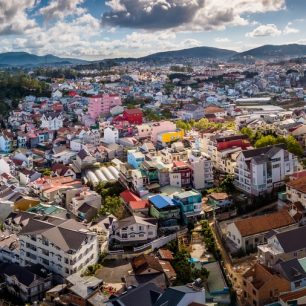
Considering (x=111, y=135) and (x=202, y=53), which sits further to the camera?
(x=202, y=53)

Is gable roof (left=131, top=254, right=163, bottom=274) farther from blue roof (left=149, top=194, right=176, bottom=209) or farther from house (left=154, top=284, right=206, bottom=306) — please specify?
blue roof (left=149, top=194, right=176, bottom=209)

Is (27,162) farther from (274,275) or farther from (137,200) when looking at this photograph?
(274,275)

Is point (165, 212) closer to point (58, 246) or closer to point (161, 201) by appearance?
point (161, 201)

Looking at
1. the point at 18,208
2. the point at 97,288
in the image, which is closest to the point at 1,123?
the point at 18,208

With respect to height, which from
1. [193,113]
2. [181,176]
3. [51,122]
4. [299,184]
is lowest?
[181,176]

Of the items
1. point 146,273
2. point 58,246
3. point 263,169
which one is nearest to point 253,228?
point 263,169

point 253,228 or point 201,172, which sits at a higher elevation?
point 201,172

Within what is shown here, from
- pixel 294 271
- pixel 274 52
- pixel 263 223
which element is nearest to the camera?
pixel 294 271
